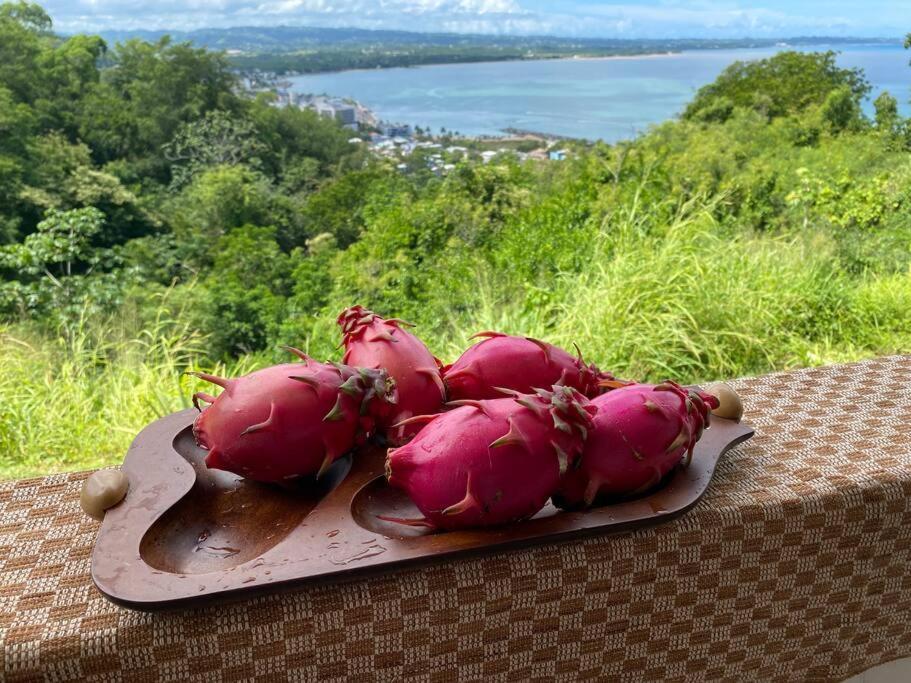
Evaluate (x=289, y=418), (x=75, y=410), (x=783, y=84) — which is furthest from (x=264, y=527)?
(x=783, y=84)

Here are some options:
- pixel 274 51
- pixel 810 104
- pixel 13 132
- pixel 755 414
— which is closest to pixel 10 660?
pixel 755 414

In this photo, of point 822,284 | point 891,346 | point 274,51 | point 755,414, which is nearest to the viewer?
point 755,414

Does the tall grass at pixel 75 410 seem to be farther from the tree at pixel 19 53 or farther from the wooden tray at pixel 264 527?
the tree at pixel 19 53

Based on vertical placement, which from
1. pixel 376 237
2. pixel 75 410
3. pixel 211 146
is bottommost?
pixel 376 237

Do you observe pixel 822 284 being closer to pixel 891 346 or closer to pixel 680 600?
pixel 891 346

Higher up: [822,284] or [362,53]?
[362,53]

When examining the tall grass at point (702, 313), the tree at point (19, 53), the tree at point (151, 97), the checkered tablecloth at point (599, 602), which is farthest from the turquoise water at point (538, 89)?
the checkered tablecloth at point (599, 602)

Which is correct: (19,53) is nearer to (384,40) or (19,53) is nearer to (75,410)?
(384,40)
